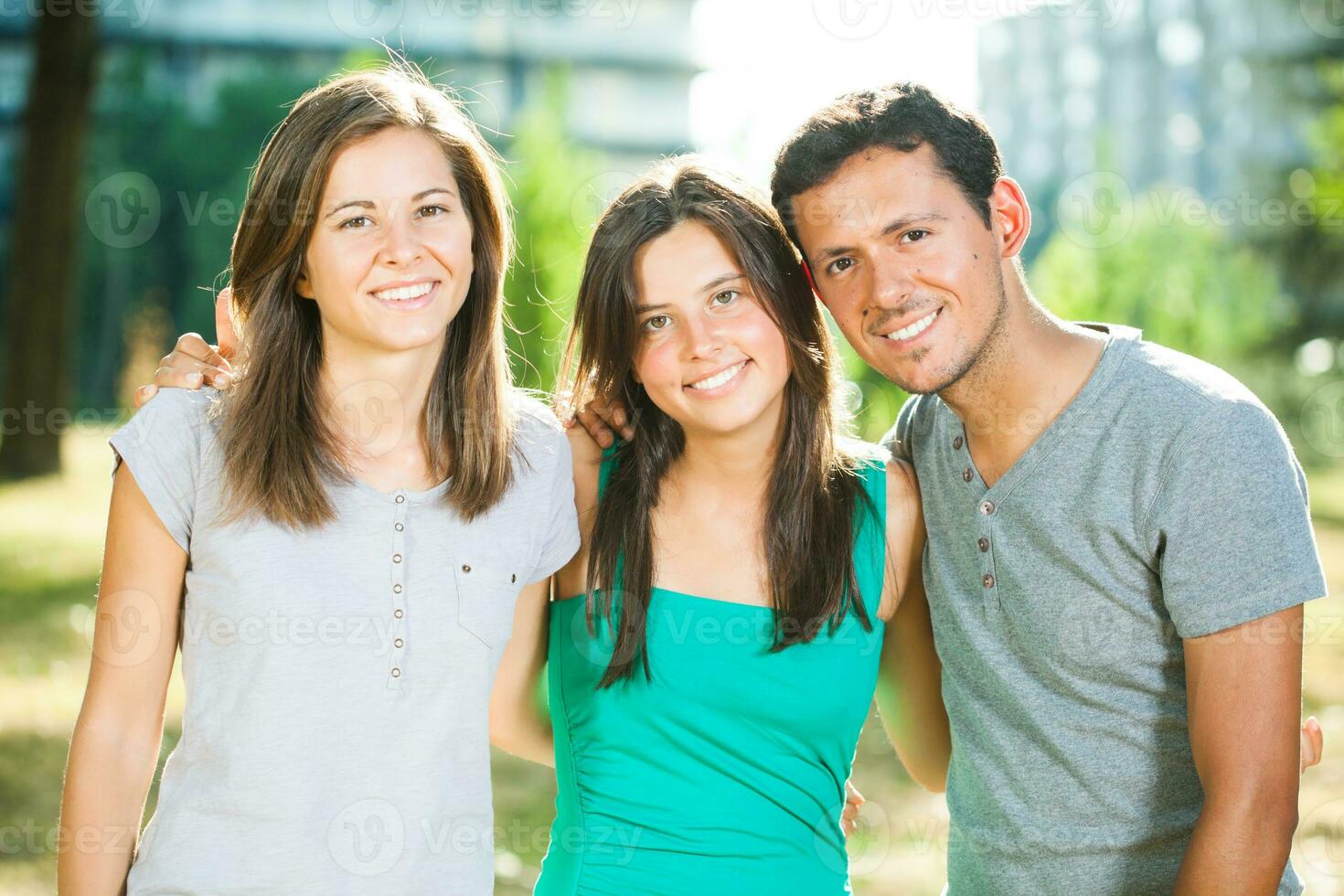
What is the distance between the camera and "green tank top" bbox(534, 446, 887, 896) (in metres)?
2.53

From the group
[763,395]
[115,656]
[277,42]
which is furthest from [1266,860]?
[277,42]

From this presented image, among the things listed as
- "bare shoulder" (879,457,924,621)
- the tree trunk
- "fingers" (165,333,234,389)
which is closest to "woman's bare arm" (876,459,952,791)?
"bare shoulder" (879,457,924,621)

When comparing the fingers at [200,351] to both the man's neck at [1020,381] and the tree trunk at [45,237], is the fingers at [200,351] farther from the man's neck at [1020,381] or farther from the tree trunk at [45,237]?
the tree trunk at [45,237]

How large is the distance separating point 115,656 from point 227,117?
33.5m

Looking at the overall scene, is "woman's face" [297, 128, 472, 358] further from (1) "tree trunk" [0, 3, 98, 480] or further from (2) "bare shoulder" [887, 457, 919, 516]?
(1) "tree trunk" [0, 3, 98, 480]

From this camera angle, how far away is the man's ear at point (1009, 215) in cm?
257

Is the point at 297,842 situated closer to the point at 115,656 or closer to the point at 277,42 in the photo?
the point at 115,656

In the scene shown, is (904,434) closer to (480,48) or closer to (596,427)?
(596,427)

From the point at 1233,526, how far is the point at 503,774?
4535 millimetres

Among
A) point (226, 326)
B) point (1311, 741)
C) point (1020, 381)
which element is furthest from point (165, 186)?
point (1311, 741)

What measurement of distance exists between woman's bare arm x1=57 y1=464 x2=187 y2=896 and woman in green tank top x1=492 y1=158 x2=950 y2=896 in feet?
2.55

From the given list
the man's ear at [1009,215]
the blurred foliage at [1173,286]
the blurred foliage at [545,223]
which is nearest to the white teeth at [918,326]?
the man's ear at [1009,215]

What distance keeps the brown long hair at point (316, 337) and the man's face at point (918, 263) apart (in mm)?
757

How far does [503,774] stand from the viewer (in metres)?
6.00
